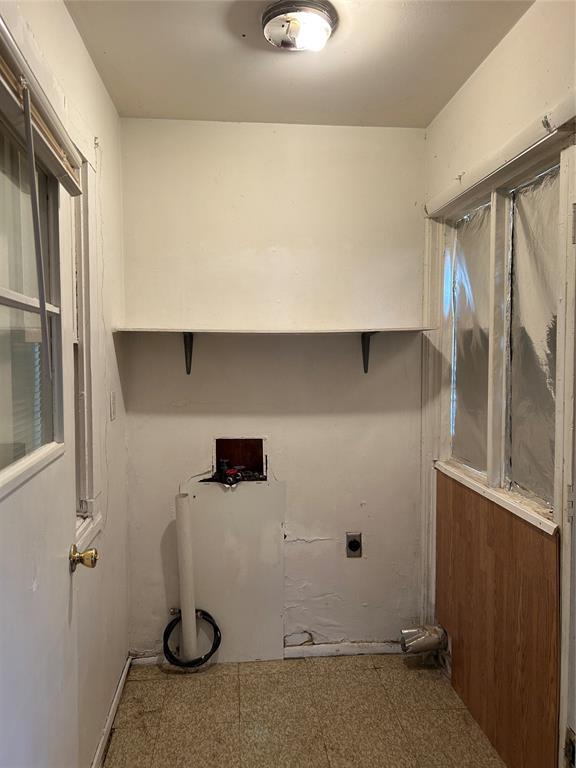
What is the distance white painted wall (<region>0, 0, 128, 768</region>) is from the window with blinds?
7cm

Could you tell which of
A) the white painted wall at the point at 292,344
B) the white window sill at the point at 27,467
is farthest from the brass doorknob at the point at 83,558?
the white painted wall at the point at 292,344

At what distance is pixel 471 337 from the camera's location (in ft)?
7.11

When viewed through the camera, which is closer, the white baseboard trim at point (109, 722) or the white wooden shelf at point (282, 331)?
the white baseboard trim at point (109, 722)

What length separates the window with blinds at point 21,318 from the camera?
958 mm

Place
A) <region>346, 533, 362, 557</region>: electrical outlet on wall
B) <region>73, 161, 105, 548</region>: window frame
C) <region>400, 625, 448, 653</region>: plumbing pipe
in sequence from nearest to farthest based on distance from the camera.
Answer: <region>73, 161, 105, 548</region>: window frame
<region>400, 625, 448, 653</region>: plumbing pipe
<region>346, 533, 362, 557</region>: electrical outlet on wall

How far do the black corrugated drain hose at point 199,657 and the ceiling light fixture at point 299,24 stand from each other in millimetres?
2256

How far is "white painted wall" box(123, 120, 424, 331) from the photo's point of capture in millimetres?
2295

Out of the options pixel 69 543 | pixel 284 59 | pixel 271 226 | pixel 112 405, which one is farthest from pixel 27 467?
pixel 271 226

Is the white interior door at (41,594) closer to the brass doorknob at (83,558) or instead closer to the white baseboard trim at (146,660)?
the brass doorknob at (83,558)

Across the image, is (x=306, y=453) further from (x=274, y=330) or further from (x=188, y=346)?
(x=188, y=346)

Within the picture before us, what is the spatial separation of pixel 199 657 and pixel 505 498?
1501 millimetres

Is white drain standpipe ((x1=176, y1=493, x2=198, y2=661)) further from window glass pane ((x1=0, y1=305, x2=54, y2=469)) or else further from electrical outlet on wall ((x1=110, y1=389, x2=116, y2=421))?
window glass pane ((x1=0, y1=305, x2=54, y2=469))

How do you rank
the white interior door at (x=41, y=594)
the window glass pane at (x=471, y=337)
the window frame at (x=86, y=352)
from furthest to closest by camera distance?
the window glass pane at (x=471, y=337) < the window frame at (x=86, y=352) < the white interior door at (x=41, y=594)

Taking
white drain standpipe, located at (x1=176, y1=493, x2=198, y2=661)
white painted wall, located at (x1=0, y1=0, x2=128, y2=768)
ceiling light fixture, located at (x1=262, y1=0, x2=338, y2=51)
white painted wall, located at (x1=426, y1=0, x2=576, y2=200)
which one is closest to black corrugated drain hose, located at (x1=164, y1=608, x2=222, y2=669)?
white drain standpipe, located at (x1=176, y1=493, x2=198, y2=661)
